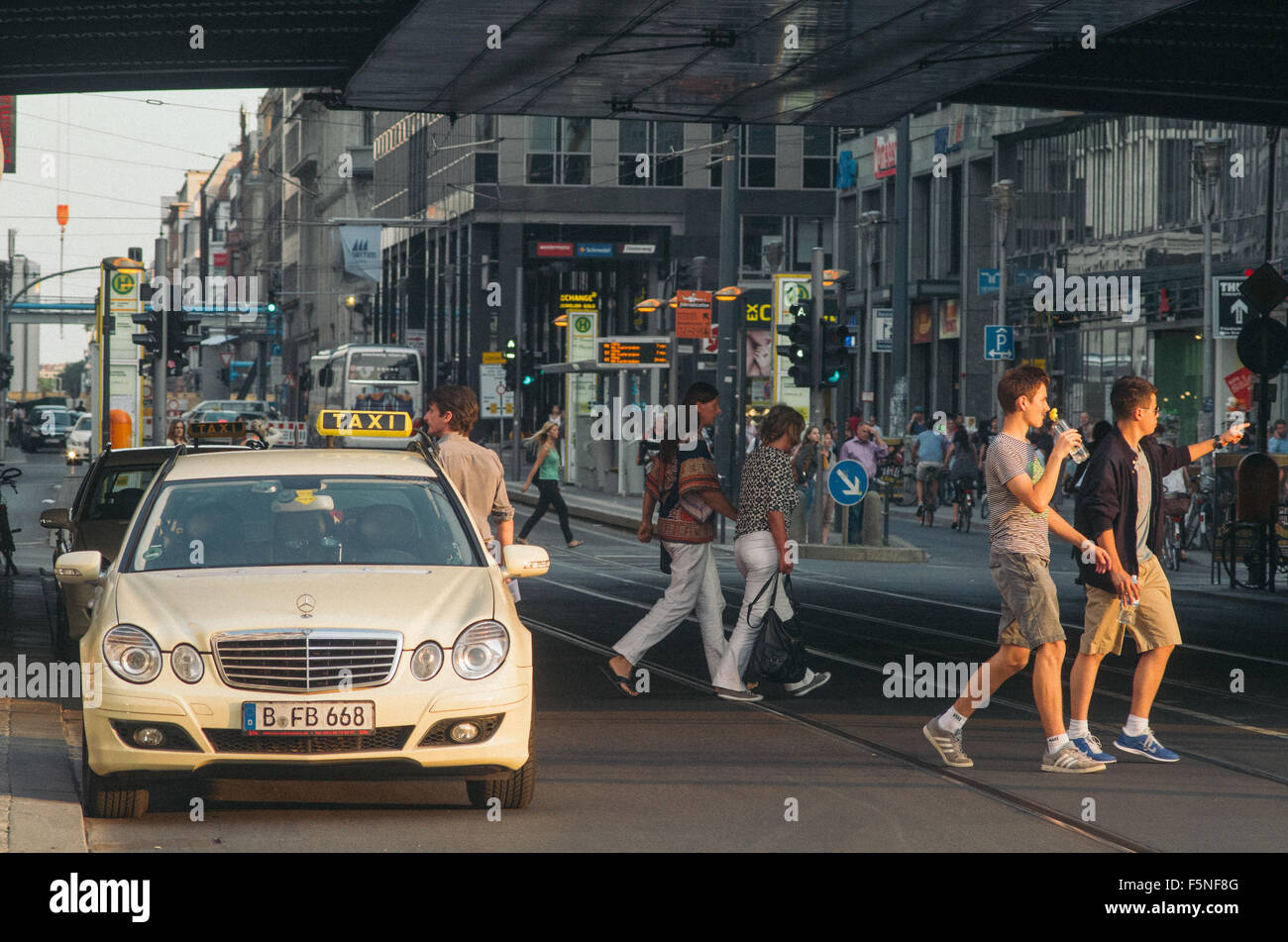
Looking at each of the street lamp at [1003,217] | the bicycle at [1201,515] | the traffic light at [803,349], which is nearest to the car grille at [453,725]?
the traffic light at [803,349]

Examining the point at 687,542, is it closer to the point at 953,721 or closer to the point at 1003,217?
the point at 953,721

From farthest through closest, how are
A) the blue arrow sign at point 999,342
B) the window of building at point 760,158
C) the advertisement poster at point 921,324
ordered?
the window of building at point 760,158, the advertisement poster at point 921,324, the blue arrow sign at point 999,342

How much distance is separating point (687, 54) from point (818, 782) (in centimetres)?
1050

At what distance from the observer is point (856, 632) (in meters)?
16.2

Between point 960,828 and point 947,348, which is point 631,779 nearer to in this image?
point 960,828

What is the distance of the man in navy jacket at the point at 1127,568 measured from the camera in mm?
9195

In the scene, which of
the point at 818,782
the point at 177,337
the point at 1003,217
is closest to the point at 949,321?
the point at 1003,217

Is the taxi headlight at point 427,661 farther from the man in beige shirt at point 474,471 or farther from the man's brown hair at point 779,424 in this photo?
the man's brown hair at point 779,424

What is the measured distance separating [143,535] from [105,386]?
2959cm

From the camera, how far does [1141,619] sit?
30.8 ft

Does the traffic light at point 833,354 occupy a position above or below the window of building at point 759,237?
below

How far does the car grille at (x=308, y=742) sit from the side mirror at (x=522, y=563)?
1349mm

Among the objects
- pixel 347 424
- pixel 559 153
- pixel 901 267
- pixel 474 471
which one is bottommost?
pixel 474 471
